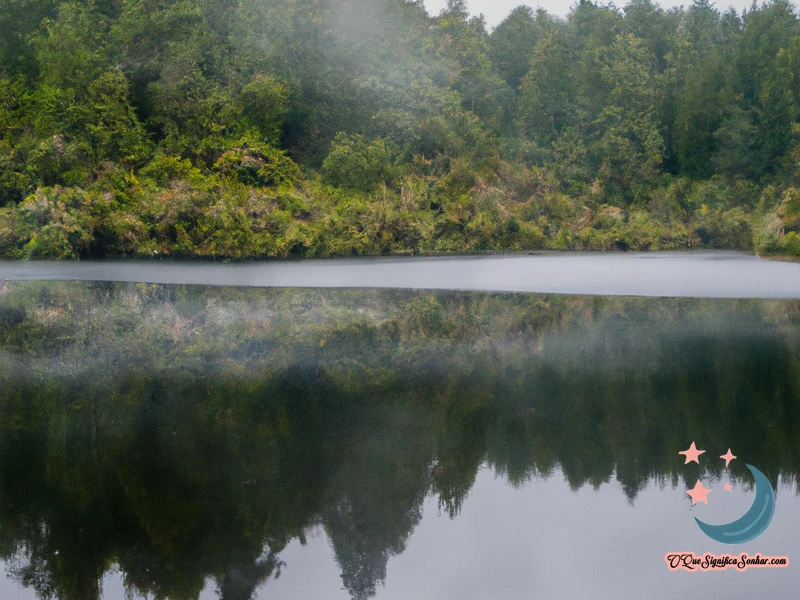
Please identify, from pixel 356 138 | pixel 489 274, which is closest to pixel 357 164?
pixel 356 138

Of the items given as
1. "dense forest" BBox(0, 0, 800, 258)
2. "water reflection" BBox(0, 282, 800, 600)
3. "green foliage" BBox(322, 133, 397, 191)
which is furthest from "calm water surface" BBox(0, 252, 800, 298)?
"green foliage" BBox(322, 133, 397, 191)

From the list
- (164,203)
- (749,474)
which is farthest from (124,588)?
(164,203)

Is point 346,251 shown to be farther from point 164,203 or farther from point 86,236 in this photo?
point 86,236

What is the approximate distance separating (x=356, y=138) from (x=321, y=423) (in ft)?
88.5

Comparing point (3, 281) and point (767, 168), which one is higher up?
point (767, 168)

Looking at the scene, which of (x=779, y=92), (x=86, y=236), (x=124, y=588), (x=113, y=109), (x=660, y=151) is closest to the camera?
(x=124, y=588)

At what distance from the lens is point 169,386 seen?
483 inches

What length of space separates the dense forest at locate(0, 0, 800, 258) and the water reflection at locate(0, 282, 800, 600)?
14.0 metres

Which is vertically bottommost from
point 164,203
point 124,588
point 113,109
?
point 124,588

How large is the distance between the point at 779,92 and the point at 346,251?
1985 cm

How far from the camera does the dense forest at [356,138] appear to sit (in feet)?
106

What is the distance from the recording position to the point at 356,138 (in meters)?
36.2

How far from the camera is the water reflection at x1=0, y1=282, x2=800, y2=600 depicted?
768 centimetres

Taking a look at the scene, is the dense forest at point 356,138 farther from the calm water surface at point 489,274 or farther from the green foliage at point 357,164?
the calm water surface at point 489,274
